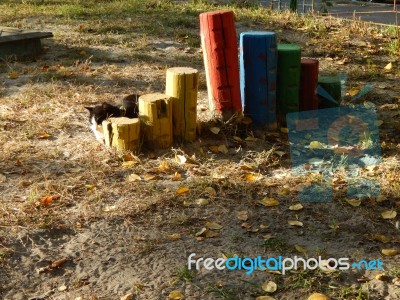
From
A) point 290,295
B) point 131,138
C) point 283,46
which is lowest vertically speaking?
point 290,295

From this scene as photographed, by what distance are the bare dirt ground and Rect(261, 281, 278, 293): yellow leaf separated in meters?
0.01

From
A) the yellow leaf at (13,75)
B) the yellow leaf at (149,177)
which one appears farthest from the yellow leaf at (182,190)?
the yellow leaf at (13,75)

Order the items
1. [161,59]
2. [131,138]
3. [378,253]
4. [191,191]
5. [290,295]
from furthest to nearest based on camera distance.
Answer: [161,59] < [131,138] < [191,191] < [378,253] < [290,295]

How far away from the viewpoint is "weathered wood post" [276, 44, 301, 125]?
5.70 metres

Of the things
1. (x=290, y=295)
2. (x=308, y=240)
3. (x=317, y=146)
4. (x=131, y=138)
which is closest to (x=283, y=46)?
(x=317, y=146)

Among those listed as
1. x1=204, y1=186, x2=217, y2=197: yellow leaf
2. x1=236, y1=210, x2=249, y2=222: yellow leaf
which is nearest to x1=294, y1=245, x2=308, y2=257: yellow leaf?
x1=236, y1=210, x2=249, y2=222: yellow leaf

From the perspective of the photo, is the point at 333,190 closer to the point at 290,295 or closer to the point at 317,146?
the point at 317,146

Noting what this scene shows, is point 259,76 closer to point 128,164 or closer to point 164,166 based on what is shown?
point 164,166

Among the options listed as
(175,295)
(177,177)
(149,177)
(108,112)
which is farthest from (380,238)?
(108,112)

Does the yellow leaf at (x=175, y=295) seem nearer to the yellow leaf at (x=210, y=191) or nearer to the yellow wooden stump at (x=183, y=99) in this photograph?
the yellow leaf at (x=210, y=191)

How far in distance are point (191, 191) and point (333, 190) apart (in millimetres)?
970

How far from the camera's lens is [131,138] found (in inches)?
206

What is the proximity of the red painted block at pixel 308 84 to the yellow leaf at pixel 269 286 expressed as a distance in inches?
105

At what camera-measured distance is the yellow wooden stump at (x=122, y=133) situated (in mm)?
5180
